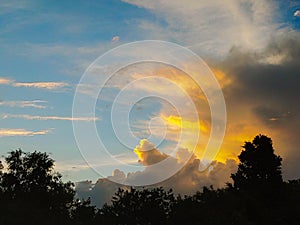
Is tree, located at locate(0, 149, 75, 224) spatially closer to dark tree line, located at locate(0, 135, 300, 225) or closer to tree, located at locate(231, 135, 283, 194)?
dark tree line, located at locate(0, 135, 300, 225)

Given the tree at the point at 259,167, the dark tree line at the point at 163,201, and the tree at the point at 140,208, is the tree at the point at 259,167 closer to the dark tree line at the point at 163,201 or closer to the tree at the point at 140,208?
the dark tree line at the point at 163,201

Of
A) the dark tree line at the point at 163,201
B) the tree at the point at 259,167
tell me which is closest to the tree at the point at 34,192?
the dark tree line at the point at 163,201

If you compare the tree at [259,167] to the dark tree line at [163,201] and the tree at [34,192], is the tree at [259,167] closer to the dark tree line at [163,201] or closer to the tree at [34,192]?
the dark tree line at [163,201]

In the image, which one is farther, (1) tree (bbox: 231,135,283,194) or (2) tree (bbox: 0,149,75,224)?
(2) tree (bbox: 0,149,75,224)

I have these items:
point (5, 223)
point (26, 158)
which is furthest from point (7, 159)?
point (5, 223)

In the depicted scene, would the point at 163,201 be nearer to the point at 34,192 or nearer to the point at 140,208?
the point at 140,208

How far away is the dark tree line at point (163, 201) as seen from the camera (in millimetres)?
68125

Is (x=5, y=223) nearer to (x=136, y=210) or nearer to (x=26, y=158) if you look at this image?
(x=26, y=158)

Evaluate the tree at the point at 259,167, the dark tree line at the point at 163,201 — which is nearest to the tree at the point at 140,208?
the dark tree line at the point at 163,201

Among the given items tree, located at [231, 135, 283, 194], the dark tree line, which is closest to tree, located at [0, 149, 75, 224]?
the dark tree line

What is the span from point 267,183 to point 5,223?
145 feet

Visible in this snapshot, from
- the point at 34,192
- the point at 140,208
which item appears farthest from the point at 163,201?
the point at 34,192

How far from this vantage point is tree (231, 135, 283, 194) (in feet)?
223

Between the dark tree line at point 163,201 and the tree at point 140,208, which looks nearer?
the dark tree line at point 163,201
